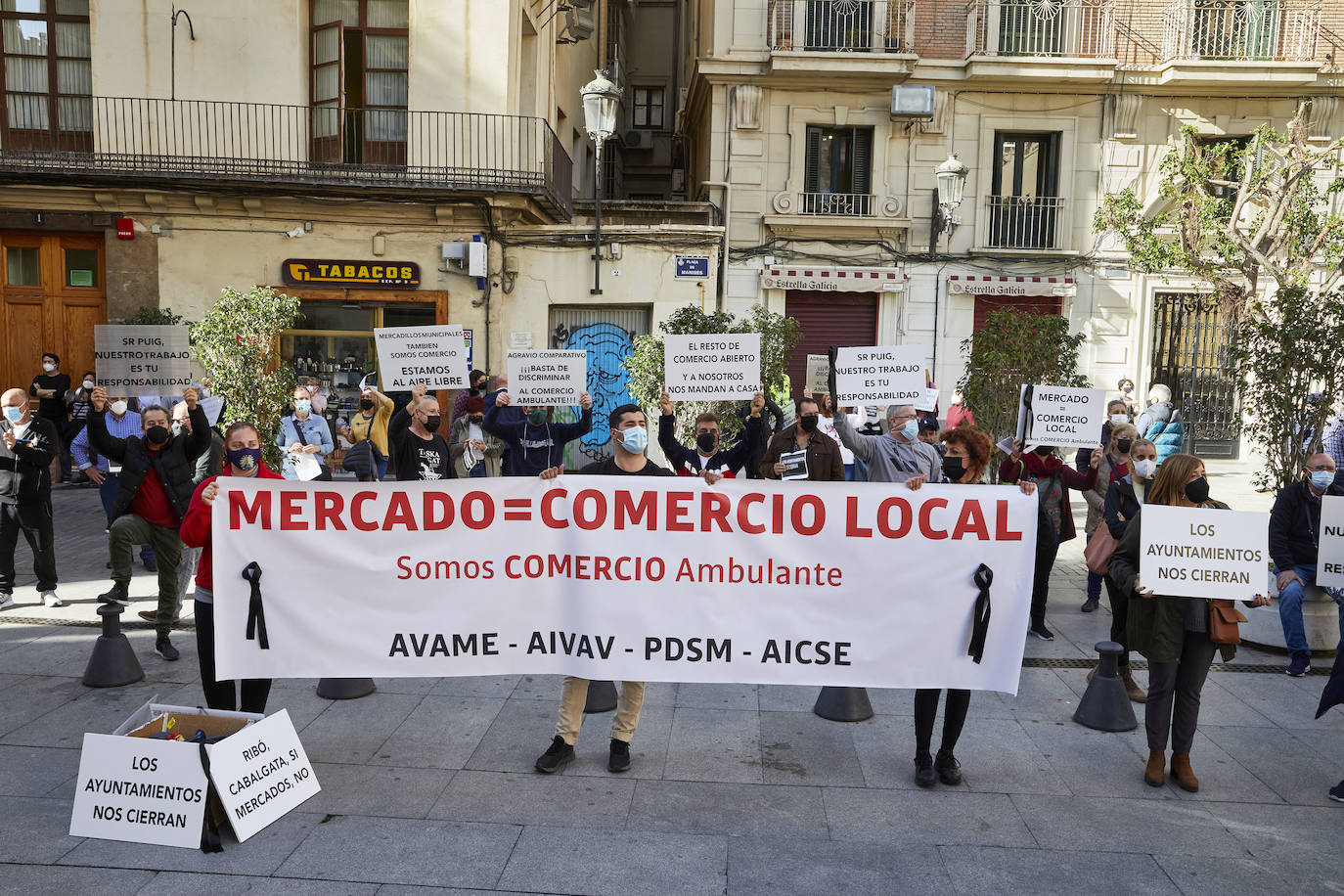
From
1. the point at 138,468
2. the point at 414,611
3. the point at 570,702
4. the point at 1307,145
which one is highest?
the point at 1307,145

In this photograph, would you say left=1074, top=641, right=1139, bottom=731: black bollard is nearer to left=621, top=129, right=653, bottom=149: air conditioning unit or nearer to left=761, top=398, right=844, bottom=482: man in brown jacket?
left=761, top=398, right=844, bottom=482: man in brown jacket

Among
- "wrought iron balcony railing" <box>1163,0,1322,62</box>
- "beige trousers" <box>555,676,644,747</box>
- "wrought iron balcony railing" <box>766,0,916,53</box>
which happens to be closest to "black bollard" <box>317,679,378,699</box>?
"beige trousers" <box>555,676,644,747</box>

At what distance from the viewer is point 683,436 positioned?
12391mm

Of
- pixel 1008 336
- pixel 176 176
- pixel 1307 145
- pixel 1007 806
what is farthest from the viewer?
pixel 1307 145

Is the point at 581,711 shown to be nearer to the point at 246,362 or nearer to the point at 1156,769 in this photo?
the point at 1156,769

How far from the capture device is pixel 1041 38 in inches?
749

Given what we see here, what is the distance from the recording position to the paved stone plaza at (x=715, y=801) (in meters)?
4.19

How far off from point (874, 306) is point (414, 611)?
15.5 m

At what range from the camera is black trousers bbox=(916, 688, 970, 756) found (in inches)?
201

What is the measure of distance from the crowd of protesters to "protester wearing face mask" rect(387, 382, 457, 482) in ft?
0.05

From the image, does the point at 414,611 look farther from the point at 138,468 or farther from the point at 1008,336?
the point at 1008,336

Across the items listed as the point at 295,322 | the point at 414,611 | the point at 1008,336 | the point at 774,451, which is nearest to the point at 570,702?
the point at 414,611

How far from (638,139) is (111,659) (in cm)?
2170

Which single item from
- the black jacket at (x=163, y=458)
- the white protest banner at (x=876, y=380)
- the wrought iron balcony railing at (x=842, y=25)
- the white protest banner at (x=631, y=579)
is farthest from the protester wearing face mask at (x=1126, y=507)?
the wrought iron balcony railing at (x=842, y=25)
